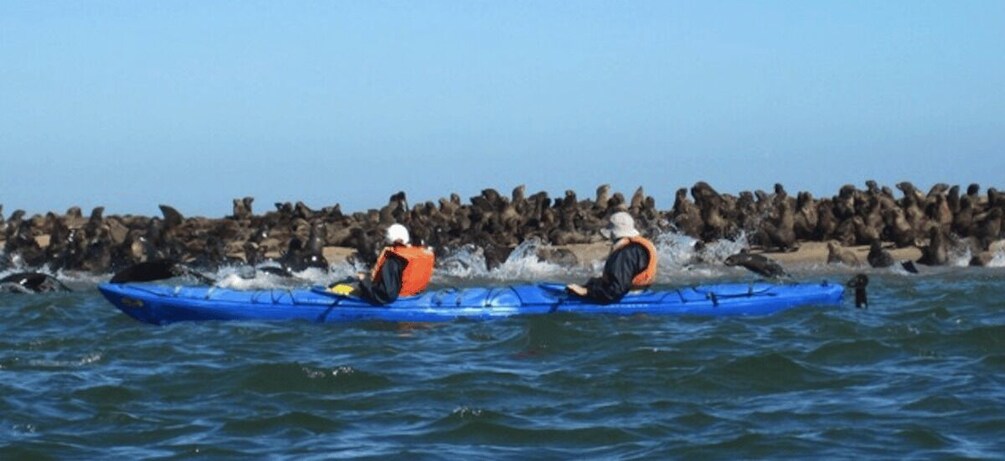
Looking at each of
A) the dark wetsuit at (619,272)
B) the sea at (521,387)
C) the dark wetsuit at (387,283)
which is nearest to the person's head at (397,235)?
the dark wetsuit at (387,283)

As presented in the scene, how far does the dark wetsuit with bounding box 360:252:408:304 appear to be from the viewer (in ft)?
59.2

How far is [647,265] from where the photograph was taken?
58.2ft

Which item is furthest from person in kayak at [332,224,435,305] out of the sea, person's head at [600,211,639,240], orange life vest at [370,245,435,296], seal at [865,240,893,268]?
seal at [865,240,893,268]

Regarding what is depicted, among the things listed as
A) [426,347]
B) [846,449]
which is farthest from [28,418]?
[846,449]

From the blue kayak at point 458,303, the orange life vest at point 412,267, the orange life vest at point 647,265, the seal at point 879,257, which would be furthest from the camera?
the seal at point 879,257

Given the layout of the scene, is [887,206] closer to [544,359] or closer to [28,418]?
[544,359]

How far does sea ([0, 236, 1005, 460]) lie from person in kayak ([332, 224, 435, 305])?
0.39 metres

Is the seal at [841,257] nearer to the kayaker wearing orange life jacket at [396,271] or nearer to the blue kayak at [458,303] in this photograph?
the blue kayak at [458,303]

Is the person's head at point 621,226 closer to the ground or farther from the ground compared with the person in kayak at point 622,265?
farther from the ground

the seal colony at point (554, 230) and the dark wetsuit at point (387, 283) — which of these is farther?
the seal colony at point (554, 230)

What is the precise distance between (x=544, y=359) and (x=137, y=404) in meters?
3.49

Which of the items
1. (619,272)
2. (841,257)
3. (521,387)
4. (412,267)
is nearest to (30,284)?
(412,267)

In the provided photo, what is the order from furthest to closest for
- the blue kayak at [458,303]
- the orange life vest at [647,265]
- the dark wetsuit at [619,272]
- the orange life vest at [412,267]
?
the blue kayak at [458,303] → the orange life vest at [412,267] → the dark wetsuit at [619,272] → the orange life vest at [647,265]

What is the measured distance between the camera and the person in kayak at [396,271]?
58.9 feet
